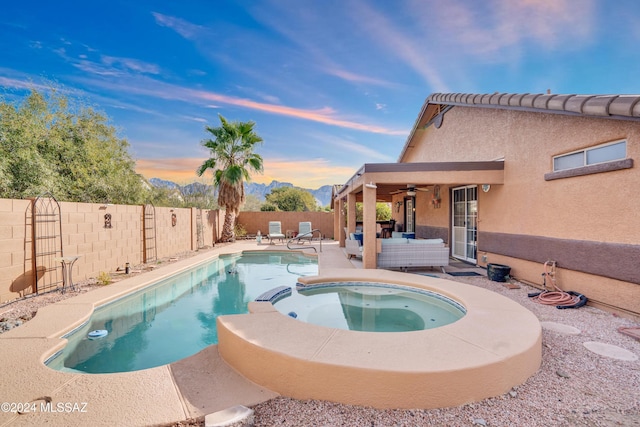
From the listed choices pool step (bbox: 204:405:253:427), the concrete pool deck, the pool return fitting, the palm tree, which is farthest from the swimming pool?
the palm tree

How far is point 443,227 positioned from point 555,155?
5877 mm

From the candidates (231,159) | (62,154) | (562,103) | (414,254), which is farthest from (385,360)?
(62,154)

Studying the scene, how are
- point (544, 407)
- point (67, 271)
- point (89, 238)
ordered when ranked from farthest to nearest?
point (89, 238) → point (67, 271) → point (544, 407)

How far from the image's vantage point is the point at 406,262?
9.27 meters

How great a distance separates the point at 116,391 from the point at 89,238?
7.18 metres

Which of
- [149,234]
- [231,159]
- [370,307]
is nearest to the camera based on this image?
[370,307]

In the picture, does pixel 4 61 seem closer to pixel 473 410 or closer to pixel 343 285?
pixel 343 285

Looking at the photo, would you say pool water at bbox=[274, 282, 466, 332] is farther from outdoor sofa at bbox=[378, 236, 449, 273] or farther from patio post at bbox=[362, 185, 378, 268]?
outdoor sofa at bbox=[378, 236, 449, 273]

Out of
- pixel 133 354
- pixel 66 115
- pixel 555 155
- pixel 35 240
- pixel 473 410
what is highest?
pixel 66 115

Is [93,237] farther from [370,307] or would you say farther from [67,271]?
[370,307]

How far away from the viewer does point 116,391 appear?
3.08 metres

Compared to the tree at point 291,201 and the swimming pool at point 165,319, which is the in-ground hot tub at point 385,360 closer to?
the swimming pool at point 165,319

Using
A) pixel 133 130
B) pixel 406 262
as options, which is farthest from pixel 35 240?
pixel 133 130

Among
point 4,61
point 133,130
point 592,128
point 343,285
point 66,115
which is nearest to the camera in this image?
point 592,128
